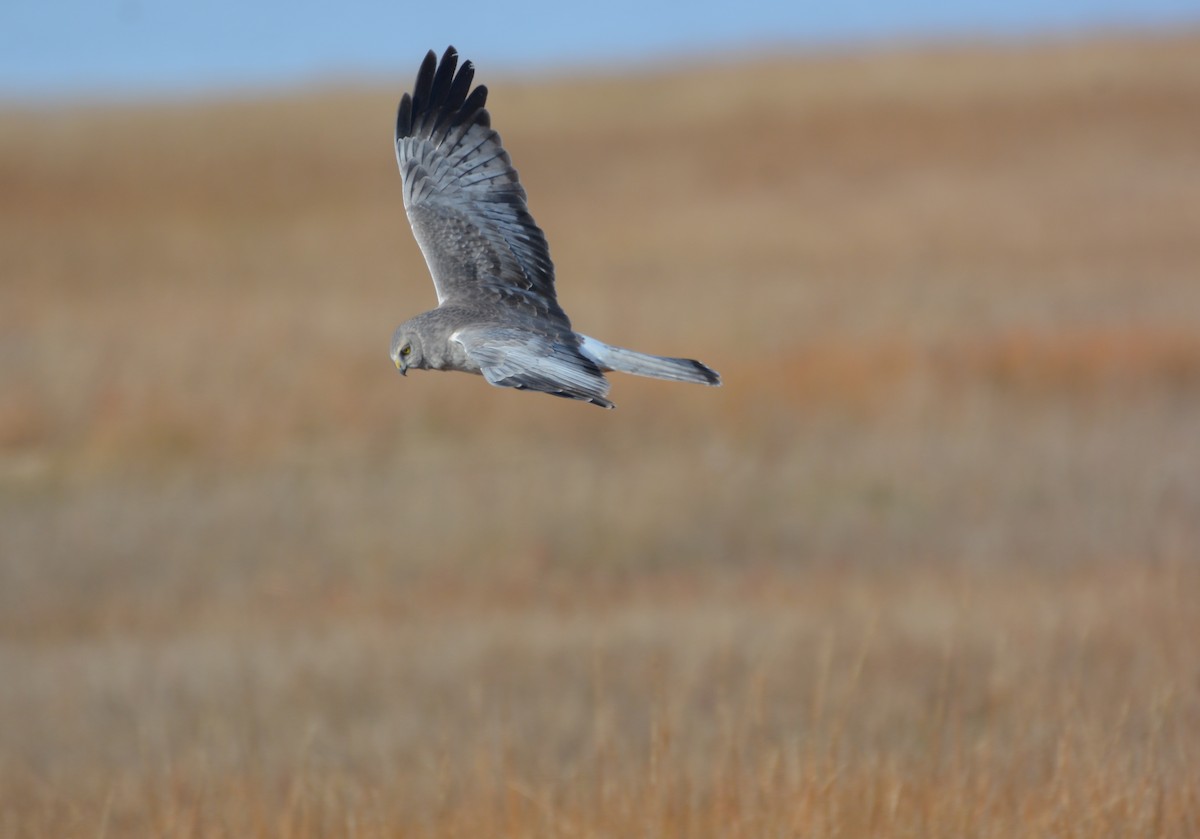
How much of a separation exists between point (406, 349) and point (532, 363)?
44 cm

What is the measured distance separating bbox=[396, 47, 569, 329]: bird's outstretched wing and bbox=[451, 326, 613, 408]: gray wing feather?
80 centimetres

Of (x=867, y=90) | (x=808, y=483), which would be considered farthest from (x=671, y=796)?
(x=867, y=90)

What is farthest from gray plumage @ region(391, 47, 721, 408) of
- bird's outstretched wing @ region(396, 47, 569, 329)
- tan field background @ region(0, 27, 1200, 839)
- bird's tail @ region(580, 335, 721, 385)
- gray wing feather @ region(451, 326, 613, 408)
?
tan field background @ region(0, 27, 1200, 839)

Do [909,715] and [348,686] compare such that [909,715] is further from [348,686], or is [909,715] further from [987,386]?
[987,386]

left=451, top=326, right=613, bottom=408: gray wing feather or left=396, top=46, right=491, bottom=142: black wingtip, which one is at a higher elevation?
left=396, top=46, right=491, bottom=142: black wingtip

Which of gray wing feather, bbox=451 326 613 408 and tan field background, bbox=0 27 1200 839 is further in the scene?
tan field background, bbox=0 27 1200 839

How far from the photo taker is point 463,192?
17.3 feet

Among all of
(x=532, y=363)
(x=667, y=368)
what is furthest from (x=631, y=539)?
(x=667, y=368)

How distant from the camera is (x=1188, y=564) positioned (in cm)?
917

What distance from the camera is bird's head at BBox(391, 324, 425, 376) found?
4.06 m

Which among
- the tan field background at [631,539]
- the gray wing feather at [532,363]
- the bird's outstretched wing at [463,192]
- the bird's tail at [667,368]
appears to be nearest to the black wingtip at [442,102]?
the bird's outstretched wing at [463,192]

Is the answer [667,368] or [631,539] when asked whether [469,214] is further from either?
[631,539]

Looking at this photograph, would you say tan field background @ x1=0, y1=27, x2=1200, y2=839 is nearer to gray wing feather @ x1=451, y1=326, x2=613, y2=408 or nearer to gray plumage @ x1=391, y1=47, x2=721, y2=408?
gray wing feather @ x1=451, y1=326, x2=613, y2=408

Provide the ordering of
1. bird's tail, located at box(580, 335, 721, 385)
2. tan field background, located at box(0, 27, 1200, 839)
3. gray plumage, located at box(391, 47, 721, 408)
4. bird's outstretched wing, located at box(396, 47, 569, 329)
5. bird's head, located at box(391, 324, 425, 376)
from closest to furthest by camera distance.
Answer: bird's tail, located at box(580, 335, 721, 385)
bird's head, located at box(391, 324, 425, 376)
gray plumage, located at box(391, 47, 721, 408)
tan field background, located at box(0, 27, 1200, 839)
bird's outstretched wing, located at box(396, 47, 569, 329)
